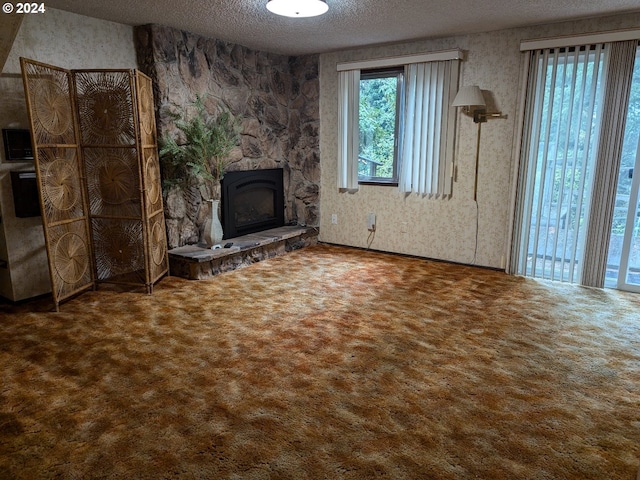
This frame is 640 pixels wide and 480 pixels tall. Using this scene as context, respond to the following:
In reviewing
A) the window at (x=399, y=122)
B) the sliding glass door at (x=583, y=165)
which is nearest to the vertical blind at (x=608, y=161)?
the sliding glass door at (x=583, y=165)

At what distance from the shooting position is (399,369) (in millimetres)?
2498

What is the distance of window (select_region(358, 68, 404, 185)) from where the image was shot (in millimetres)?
Result: 4789

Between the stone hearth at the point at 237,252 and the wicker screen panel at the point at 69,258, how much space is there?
0.74 metres

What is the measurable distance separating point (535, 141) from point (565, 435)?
2808mm

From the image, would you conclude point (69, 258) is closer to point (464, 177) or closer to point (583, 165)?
point (464, 177)

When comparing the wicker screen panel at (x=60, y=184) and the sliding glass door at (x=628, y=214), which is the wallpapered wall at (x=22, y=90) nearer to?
the wicker screen panel at (x=60, y=184)

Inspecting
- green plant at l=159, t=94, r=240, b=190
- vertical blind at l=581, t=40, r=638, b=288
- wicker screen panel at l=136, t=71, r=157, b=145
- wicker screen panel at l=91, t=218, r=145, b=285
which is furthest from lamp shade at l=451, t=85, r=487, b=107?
wicker screen panel at l=91, t=218, r=145, b=285

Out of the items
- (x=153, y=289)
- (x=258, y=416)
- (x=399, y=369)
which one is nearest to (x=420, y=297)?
(x=399, y=369)

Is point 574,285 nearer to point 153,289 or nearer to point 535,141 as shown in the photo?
point 535,141

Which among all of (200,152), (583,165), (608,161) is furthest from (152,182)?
(608,161)

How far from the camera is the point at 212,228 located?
169 inches

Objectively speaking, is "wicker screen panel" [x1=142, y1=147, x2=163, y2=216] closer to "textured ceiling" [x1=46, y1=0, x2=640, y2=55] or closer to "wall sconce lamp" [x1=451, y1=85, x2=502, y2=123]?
"textured ceiling" [x1=46, y1=0, x2=640, y2=55]

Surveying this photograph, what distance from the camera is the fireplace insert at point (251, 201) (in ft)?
Answer: 15.7

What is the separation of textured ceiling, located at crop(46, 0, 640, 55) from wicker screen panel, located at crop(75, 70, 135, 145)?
0.52 metres
